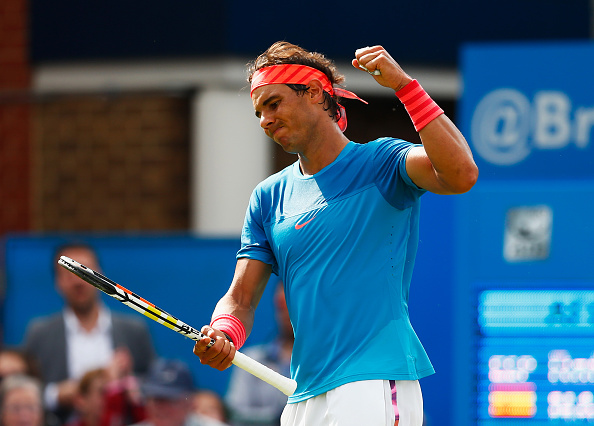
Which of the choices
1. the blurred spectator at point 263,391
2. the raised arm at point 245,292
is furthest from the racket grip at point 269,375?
the blurred spectator at point 263,391

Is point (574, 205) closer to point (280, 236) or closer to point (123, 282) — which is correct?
point (280, 236)

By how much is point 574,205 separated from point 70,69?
5.56 meters

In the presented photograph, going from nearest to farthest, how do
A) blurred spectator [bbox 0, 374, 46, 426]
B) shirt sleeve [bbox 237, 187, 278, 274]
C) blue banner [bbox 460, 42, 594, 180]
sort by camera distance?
shirt sleeve [bbox 237, 187, 278, 274], blue banner [bbox 460, 42, 594, 180], blurred spectator [bbox 0, 374, 46, 426]

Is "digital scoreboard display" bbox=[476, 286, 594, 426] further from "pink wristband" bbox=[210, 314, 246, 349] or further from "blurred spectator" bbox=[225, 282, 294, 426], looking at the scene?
"pink wristband" bbox=[210, 314, 246, 349]

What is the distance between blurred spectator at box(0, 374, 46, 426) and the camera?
20.3ft

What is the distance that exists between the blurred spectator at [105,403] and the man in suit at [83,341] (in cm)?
12

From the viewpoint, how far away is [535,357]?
5164 millimetres

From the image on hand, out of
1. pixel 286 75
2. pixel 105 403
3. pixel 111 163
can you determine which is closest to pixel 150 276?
pixel 105 403

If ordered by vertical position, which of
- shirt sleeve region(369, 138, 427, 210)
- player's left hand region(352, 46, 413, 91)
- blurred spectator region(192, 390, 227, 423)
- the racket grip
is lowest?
blurred spectator region(192, 390, 227, 423)

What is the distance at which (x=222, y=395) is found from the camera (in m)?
6.72

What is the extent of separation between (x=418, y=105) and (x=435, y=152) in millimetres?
Result: 163

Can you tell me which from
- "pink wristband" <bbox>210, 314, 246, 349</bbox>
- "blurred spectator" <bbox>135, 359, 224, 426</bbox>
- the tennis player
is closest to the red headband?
the tennis player

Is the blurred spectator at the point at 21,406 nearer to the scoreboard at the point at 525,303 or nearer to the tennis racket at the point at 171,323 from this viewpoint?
the scoreboard at the point at 525,303

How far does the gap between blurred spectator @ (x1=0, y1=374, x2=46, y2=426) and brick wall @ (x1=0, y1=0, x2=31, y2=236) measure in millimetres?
3385
